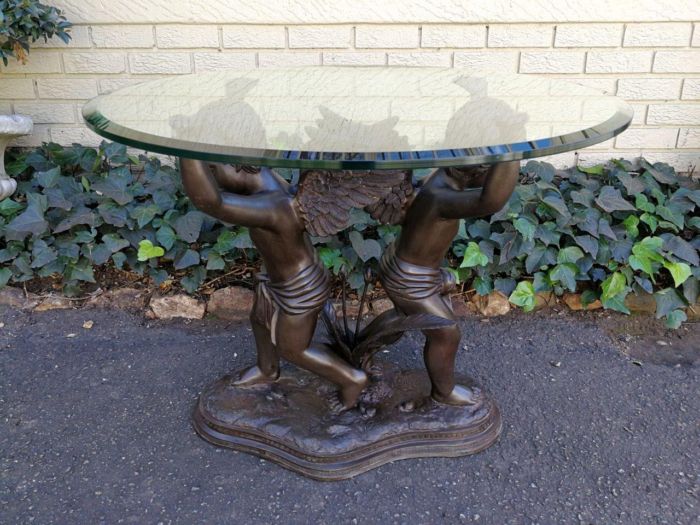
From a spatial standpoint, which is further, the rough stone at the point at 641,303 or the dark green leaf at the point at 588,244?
the rough stone at the point at 641,303

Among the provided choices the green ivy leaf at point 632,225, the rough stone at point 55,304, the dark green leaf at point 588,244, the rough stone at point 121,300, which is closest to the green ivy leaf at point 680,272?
the green ivy leaf at point 632,225

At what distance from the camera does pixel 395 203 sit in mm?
2010

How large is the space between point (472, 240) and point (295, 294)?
138 cm

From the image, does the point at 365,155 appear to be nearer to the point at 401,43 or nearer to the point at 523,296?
the point at 523,296

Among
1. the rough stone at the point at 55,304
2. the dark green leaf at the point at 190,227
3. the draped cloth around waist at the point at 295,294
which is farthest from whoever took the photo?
the rough stone at the point at 55,304

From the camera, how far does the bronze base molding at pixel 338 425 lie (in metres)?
2.19

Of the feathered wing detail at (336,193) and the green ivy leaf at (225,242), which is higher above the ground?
the feathered wing detail at (336,193)

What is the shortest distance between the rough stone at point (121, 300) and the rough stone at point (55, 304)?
10 centimetres

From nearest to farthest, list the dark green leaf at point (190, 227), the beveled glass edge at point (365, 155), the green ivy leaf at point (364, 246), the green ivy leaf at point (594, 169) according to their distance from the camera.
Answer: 1. the beveled glass edge at point (365, 155)
2. the green ivy leaf at point (364, 246)
3. the dark green leaf at point (190, 227)
4. the green ivy leaf at point (594, 169)

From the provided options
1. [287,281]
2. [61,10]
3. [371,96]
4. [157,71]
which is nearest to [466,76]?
[371,96]

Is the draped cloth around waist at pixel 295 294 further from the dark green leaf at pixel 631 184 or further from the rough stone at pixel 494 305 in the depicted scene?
the dark green leaf at pixel 631 184

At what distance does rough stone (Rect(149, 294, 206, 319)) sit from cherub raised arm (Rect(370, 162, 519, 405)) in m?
1.30

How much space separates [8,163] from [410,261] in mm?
2568

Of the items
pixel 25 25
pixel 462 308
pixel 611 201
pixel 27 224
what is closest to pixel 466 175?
pixel 462 308
